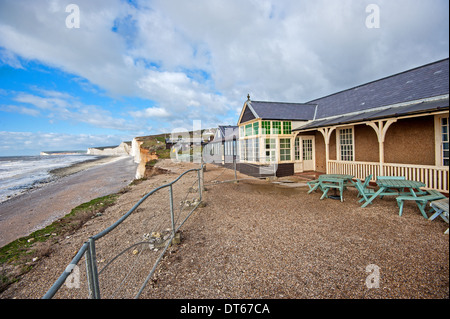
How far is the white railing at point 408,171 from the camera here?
6.55 metres

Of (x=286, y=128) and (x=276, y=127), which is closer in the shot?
(x=276, y=127)

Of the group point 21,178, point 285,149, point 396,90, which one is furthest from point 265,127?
point 21,178

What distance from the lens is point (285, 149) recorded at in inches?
502

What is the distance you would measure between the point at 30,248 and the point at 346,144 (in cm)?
1365

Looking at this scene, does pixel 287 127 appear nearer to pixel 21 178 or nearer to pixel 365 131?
pixel 365 131

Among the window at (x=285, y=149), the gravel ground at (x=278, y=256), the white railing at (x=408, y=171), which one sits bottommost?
the gravel ground at (x=278, y=256)

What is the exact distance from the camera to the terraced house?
23.0ft

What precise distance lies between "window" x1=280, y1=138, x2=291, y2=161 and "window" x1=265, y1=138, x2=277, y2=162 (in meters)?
0.49

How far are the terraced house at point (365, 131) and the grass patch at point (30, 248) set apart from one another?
967cm

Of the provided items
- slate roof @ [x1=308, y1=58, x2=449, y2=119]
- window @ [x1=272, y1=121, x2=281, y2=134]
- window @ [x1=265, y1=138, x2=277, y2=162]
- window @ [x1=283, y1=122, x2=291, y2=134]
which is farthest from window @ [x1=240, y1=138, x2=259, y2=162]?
slate roof @ [x1=308, y1=58, x2=449, y2=119]

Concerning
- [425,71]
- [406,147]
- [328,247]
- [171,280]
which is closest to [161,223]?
[171,280]

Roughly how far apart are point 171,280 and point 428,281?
12.3 feet

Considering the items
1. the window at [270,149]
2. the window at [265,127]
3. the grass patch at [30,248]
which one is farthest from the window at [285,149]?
the grass patch at [30,248]

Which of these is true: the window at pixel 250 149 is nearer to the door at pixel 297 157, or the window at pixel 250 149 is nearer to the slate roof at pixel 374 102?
the slate roof at pixel 374 102
